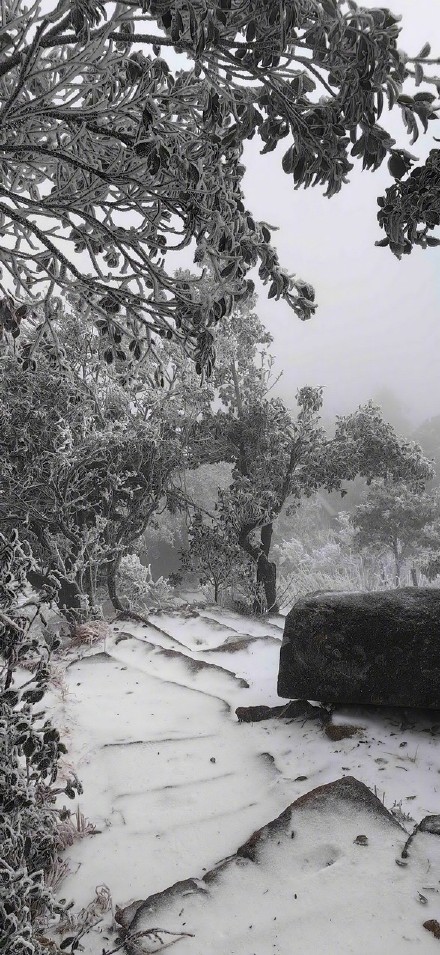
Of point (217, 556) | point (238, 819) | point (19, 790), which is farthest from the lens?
point (217, 556)

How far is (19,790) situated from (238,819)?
1.44m

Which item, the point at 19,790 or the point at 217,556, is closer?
the point at 19,790

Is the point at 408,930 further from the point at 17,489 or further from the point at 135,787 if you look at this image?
the point at 17,489

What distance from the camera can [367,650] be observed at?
3508 millimetres

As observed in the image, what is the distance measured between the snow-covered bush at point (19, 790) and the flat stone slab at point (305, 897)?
0.45 meters

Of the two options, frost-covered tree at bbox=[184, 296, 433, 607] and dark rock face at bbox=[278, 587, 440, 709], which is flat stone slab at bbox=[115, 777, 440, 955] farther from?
frost-covered tree at bbox=[184, 296, 433, 607]

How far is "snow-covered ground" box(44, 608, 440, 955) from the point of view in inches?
72.6

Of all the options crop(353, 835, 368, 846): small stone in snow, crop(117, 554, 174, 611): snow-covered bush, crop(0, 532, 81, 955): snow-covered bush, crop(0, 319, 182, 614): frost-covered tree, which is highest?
crop(0, 319, 182, 614): frost-covered tree

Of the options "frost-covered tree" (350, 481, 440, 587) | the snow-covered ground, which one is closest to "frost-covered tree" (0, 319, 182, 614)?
the snow-covered ground

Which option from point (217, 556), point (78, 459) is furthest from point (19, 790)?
point (217, 556)

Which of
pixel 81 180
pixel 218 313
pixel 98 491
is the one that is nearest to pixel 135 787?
pixel 218 313

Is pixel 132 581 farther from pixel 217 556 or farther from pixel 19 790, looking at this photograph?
pixel 19 790

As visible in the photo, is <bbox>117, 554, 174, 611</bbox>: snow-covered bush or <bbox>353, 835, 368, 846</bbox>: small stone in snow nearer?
<bbox>353, 835, 368, 846</bbox>: small stone in snow

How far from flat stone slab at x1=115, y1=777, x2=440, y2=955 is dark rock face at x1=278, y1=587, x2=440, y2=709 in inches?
42.7
